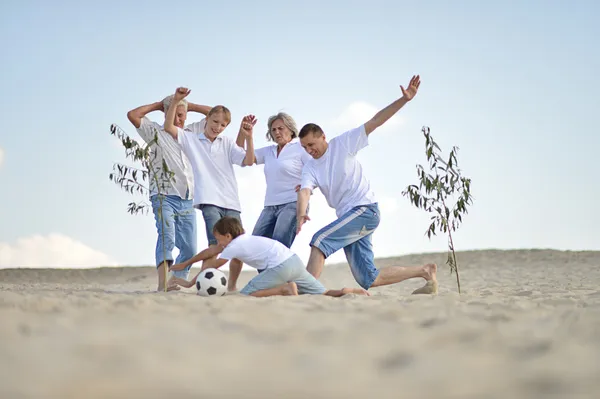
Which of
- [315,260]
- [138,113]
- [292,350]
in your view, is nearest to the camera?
[292,350]

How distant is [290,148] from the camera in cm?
626

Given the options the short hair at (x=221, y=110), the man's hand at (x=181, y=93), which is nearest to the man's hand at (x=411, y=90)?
the short hair at (x=221, y=110)

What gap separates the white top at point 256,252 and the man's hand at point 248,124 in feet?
4.95

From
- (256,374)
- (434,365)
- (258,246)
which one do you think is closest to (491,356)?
(434,365)

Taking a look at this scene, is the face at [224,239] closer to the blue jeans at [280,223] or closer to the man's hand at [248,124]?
the blue jeans at [280,223]

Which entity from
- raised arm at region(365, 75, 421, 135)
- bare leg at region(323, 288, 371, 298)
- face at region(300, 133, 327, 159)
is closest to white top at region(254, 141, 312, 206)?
face at region(300, 133, 327, 159)

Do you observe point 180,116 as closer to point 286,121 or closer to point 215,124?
point 215,124

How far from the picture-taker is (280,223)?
6.06m

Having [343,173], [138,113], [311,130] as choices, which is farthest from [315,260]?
[138,113]

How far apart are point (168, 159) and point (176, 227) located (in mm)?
772

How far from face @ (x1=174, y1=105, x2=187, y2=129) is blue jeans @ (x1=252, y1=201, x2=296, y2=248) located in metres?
1.42

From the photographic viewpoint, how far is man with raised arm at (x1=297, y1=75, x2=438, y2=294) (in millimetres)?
5578

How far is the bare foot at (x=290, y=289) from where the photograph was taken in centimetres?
505

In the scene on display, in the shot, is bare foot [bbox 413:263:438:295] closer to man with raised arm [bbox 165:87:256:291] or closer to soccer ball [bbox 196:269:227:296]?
man with raised arm [bbox 165:87:256:291]
